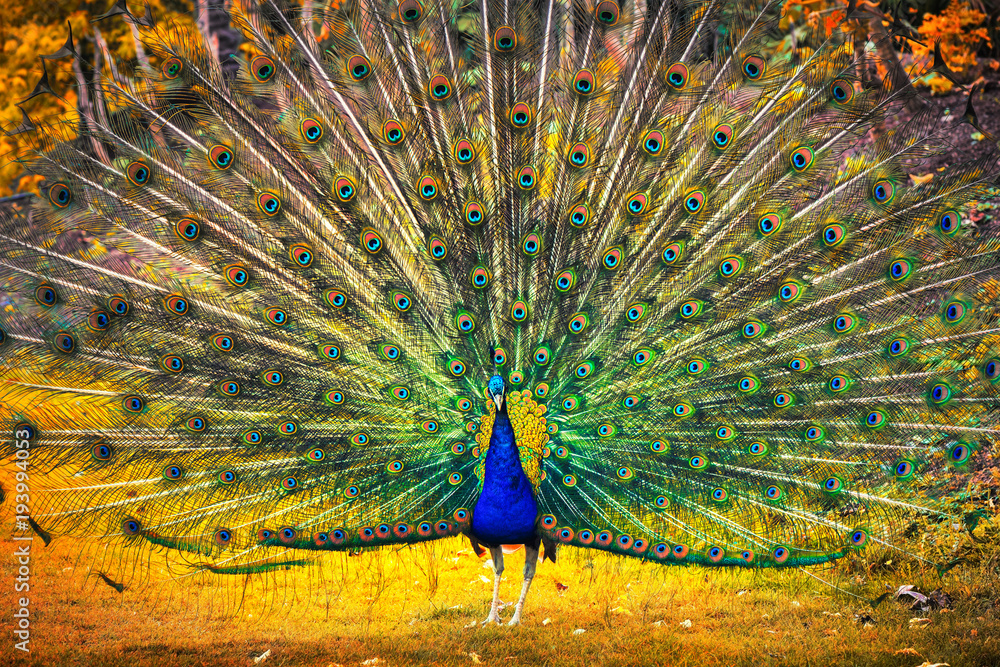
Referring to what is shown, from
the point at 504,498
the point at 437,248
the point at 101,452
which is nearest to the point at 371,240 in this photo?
the point at 437,248

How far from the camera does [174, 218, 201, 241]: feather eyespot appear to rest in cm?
468

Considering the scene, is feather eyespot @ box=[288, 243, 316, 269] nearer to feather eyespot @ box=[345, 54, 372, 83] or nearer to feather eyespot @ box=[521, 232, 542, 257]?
feather eyespot @ box=[345, 54, 372, 83]

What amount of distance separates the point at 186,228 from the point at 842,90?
396 centimetres

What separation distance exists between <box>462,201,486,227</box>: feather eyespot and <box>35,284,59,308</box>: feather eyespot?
249 cm

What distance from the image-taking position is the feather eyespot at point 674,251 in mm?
4770

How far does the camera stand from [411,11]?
457 centimetres

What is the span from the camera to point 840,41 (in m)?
4.50

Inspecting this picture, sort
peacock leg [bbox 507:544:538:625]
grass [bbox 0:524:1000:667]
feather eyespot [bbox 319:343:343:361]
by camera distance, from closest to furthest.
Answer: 1. feather eyespot [bbox 319:343:343:361]
2. grass [bbox 0:524:1000:667]
3. peacock leg [bbox 507:544:538:625]

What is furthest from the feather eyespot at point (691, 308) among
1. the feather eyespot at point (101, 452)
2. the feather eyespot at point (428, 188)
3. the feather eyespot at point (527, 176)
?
the feather eyespot at point (101, 452)

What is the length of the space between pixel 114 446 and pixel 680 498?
11.5 feet

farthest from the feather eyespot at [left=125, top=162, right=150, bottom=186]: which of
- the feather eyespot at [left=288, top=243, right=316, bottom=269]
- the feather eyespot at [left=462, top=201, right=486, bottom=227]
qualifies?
the feather eyespot at [left=462, top=201, right=486, bottom=227]

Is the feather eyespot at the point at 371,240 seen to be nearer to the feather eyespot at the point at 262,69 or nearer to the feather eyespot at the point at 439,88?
the feather eyespot at the point at 439,88

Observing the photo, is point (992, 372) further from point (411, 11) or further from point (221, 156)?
point (221, 156)

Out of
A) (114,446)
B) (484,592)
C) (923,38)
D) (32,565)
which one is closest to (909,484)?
(484,592)
